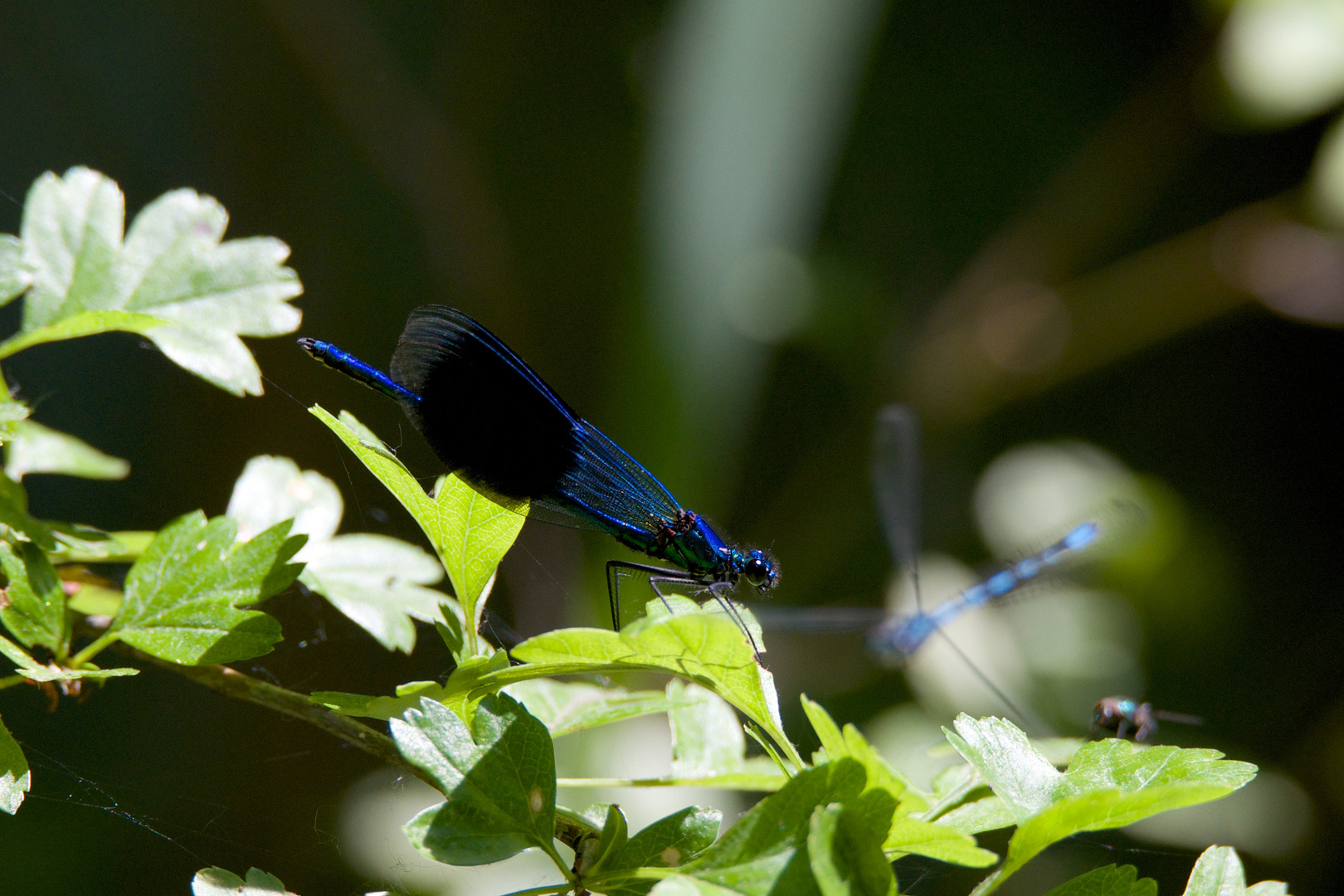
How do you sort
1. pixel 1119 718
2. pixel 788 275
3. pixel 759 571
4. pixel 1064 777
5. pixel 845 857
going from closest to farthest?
pixel 845 857 → pixel 1064 777 → pixel 1119 718 → pixel 759 571 → pixel 788 275

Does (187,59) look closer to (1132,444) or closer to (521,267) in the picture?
(521,267)

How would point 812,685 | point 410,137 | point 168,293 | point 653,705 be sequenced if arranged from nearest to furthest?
point 653,705
point 168,293
point 812,685
point 410,137

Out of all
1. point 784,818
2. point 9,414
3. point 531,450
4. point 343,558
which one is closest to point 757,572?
point 531,450

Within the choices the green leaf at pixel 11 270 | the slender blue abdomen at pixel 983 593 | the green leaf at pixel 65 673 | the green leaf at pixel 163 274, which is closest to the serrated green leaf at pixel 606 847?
the green leaf at pixel 65 673

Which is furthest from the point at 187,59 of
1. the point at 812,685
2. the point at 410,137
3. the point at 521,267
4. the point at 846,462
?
the point at 812,685

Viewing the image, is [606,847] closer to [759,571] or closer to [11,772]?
[11,772]
